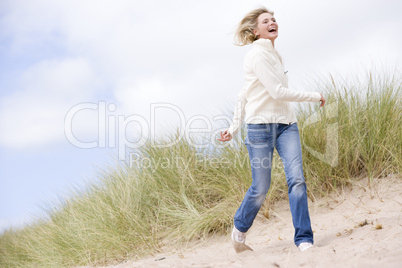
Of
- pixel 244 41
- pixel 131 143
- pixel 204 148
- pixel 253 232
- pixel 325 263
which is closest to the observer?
pixel 325 263

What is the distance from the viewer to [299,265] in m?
3.08

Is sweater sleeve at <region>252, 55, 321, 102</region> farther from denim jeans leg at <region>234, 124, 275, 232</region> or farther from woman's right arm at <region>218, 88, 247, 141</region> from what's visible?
woman's right arm at <region>218, 88, 247, 141</region>

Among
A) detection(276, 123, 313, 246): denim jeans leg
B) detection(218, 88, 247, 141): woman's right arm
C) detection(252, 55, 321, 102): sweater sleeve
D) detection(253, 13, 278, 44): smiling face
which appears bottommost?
detection(276, 123, 313, 246): denim jeans leg

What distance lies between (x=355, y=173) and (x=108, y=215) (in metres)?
3.20

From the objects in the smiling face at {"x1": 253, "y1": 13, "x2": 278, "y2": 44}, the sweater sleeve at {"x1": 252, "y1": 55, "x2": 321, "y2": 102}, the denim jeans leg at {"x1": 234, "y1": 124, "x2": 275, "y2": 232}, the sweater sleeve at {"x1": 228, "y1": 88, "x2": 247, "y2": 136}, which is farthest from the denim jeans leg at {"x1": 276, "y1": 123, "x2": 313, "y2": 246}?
the smiling face at {"x1": 253, "y1": 13, "x2": 278, "y2": 44}

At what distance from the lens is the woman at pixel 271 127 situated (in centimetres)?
338

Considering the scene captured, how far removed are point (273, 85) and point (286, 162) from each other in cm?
63

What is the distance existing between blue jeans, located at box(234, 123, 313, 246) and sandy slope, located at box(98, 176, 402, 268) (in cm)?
27

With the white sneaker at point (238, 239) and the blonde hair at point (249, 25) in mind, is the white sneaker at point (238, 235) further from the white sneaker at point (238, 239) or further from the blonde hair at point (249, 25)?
the blonde hair at point (249, 25)

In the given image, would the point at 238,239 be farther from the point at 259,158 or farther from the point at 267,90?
the point at 267,90

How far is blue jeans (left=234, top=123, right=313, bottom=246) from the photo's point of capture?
3.38 meters

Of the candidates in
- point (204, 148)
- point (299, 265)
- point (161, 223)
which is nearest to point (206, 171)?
point (204, 148)

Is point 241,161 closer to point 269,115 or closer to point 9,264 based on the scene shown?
point 269,115

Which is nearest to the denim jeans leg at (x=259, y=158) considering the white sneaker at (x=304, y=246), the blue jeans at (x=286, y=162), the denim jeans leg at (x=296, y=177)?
the blue jeans at (x=286, y=162)
